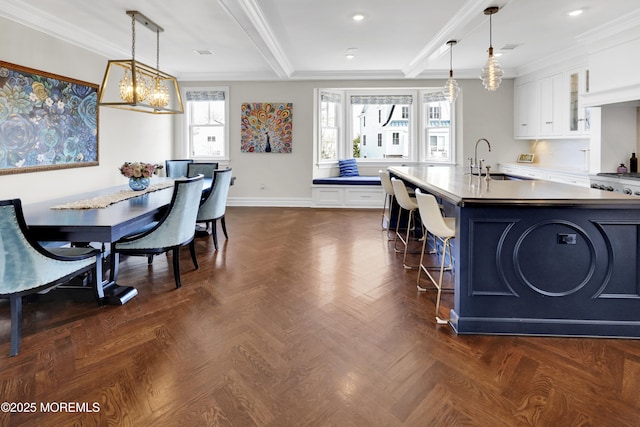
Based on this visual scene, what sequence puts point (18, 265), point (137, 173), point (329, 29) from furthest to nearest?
point (329, 29)
point (137, 173)
point (18, 265)

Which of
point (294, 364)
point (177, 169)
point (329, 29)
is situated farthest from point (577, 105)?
point (177, 169)

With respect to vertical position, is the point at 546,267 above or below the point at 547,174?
below

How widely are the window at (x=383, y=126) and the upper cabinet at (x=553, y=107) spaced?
129cm

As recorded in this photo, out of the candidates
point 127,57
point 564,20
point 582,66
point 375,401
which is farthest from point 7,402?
point 582,66

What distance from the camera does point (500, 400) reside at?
1768 millimetres

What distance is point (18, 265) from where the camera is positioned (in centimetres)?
220

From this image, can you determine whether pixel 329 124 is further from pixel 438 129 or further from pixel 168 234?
pixel 168 234

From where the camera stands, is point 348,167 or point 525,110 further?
point 348,167

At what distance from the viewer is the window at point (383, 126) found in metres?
7.86

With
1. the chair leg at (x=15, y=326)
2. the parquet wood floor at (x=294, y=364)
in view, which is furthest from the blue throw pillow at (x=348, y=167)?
the chair leg at (x=15, y=326)

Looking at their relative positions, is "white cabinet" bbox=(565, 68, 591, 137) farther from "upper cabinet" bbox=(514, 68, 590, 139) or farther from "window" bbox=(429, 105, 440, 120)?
"window" bbox=(429, 105, 440, 120)

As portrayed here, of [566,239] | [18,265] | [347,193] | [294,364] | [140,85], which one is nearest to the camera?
[294,364]

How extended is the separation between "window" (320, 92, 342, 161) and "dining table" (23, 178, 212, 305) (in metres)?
4.75

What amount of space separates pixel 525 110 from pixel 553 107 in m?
0.85
